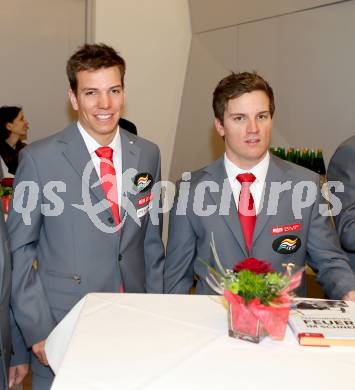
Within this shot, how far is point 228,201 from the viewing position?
2.40 meters

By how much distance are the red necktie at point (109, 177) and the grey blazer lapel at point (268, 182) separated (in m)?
0.57

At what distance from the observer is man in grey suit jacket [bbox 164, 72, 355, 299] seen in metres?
2.35

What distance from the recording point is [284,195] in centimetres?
241

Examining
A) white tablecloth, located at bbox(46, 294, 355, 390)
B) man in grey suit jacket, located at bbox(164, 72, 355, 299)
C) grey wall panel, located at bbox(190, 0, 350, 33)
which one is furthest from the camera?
grey wall panel, located at bbox(190, 0, 350, 33)

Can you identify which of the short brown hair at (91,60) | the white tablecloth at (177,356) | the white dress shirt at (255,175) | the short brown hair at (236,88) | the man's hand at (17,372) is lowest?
the man's hand at (17,372)

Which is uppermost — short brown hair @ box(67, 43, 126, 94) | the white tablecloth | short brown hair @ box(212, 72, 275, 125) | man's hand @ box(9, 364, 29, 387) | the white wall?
the white wall

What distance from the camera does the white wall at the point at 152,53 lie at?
572 centimetres

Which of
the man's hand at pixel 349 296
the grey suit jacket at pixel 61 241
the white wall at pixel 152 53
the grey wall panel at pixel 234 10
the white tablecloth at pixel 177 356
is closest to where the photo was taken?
the white tablecloth at pixel 177 356

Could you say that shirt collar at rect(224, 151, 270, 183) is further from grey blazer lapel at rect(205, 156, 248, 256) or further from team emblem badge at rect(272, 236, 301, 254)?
team emblem badge at rect(272, 236, 301, 254)

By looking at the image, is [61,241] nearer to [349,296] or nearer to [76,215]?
[76,215]

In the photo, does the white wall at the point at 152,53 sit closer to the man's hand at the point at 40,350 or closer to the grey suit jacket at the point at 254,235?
the grey suit jacket at the point at 254,235

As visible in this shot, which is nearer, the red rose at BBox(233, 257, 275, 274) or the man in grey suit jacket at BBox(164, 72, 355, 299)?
the red rose at BBox(233, 257, 275, 274)

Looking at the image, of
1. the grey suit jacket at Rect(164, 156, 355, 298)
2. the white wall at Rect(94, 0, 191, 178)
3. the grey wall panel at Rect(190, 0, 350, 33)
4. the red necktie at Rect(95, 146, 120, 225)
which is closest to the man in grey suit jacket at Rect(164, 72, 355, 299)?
the grey suit jacket at Rect(164, 156, 355, 298)

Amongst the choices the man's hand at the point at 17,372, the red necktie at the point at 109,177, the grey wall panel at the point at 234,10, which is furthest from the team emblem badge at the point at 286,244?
the grey wall panel at the point at 234,10
